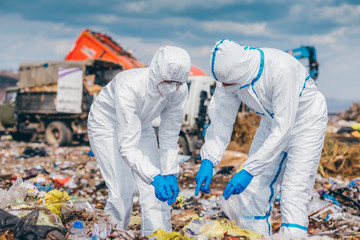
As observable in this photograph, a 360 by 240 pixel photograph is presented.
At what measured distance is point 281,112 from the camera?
280 centimetres

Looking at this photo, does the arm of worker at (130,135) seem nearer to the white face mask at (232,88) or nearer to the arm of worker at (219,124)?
the arm of worker at (219,124)

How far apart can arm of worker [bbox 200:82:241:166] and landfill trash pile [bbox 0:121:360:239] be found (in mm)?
574

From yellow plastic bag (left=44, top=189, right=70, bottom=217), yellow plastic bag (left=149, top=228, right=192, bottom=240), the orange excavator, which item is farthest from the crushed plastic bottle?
the orange excavator

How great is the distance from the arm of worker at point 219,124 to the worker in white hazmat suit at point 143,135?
0.97ft

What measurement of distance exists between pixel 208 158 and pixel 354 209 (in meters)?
2.54

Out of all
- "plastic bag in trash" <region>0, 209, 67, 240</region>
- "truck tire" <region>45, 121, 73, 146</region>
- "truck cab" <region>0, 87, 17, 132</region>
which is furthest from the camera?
"truck cab" <region>0, 87, 17, 132</region>

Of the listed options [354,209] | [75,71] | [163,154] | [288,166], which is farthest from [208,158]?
[75,71]

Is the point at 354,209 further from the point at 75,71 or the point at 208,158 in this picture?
the point at 75,71

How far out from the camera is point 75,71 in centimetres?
988

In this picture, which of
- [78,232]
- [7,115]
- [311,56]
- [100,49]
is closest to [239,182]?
[78,232]

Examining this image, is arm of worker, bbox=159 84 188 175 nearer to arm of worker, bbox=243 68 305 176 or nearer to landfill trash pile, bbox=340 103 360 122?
arm of worker, bbox=243 68 305 176

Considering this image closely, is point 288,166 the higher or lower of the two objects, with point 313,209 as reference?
higher

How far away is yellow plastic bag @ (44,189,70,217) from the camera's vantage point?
10.1ft

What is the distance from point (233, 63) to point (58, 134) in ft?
28.9
